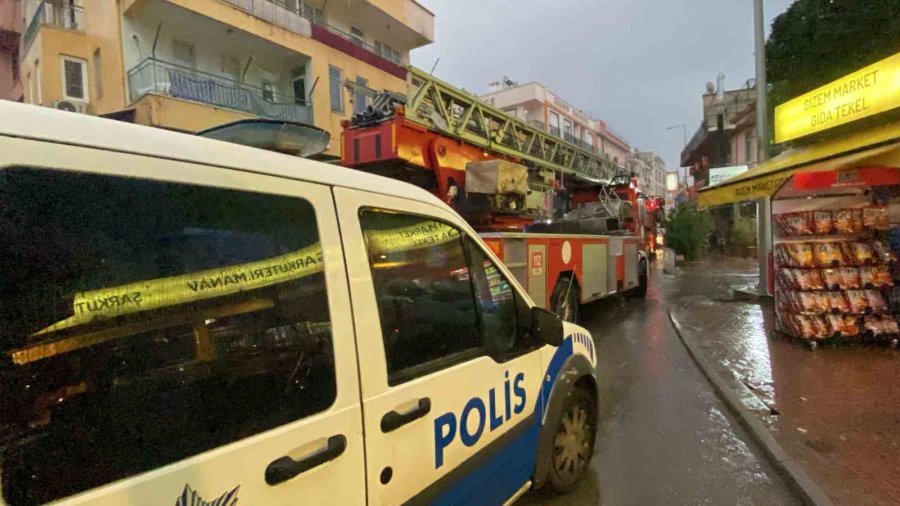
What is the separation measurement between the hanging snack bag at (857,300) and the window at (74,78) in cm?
1807

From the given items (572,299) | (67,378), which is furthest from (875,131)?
(67,378)

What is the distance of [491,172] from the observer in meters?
6.04

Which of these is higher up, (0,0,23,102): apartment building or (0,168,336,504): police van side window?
(0,0,23,102): apartment building

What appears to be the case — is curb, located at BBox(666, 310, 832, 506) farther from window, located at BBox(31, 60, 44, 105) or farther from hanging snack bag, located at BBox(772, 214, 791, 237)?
window, located at BBox(31, 60, 44, 105)

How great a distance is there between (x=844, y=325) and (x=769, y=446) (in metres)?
3.84

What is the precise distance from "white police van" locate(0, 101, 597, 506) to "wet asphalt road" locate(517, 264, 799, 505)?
1617 millimetres

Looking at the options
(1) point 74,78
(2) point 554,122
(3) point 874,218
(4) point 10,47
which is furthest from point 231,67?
(2) point 554,122

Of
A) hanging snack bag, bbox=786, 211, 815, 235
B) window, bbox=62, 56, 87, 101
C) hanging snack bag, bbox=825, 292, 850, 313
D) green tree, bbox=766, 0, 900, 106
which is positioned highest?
window, bbox=62, 56, 87, 101

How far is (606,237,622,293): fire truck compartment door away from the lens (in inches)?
360

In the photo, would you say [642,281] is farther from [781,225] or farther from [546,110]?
[546,110]

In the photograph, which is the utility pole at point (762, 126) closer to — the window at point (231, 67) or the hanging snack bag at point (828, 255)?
the hanging snack bag at point (828, 255)

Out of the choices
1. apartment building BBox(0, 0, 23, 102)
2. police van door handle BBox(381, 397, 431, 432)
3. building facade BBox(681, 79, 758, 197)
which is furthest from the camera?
building facade BBox(681, 79, 758, 197)

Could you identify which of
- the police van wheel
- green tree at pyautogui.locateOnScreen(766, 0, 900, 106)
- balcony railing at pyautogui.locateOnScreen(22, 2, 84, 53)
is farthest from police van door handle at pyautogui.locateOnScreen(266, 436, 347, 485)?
balcony railing at pyautogui.locateOnScreen(22, 2, 84, 53)

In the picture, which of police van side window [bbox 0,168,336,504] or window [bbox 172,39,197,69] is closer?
police van side window [bbox 0,168,336,504]
